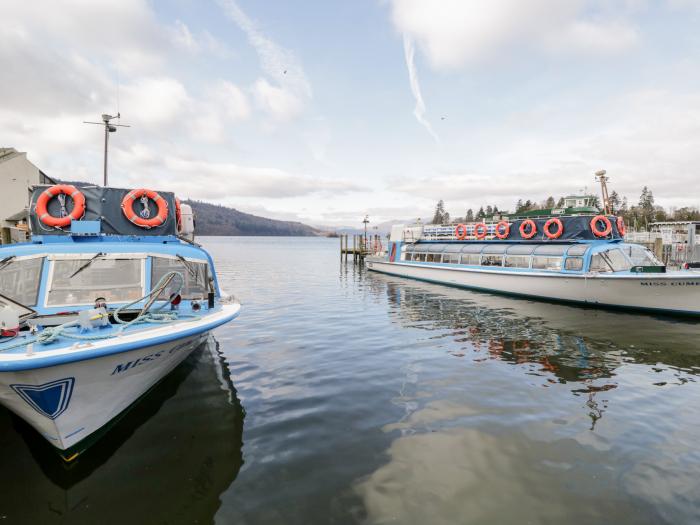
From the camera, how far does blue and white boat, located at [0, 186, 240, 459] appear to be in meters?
5.16

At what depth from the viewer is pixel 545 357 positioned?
11273 millimetres

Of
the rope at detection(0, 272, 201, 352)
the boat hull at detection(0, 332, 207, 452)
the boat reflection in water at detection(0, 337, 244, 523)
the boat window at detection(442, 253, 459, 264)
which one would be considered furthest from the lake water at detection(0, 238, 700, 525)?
the boat window at detection(442, 253, 459, 264)

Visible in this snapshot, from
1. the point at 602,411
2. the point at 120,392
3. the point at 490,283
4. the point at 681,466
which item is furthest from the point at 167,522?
the point at 490,283

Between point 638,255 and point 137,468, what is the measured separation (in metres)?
23.7

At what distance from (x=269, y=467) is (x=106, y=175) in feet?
61.4

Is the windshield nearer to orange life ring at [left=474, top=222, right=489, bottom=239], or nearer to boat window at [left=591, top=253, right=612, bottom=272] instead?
boat window at [left=591, top=253, right=612, bottom=272]

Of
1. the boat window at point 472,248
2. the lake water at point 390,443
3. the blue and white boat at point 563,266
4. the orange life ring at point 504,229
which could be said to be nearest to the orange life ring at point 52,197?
the lake water at point 390,443

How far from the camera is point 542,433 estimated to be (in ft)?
22.1

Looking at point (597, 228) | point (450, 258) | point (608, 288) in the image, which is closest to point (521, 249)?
point (597, 228)

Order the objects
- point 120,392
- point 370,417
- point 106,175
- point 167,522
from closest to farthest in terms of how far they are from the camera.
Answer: point 167,522
point 120,392
point 370,417
point 106,175

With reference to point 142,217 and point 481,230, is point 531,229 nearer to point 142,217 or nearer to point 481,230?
point 481,230

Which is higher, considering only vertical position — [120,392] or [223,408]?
[120,392]

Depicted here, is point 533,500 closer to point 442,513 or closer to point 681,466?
point 442,513

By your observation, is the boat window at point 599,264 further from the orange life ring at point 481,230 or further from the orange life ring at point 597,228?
the orange life ring at point 481,230
